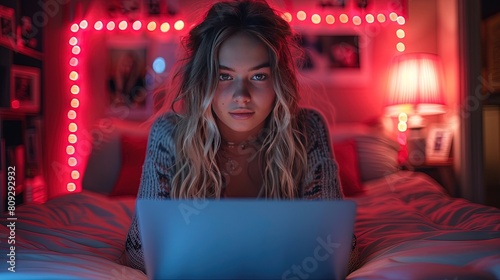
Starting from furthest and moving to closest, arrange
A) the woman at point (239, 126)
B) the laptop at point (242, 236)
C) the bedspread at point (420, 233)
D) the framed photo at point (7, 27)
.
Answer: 1. the framed photo at point (7, 27)
2. the woman at point (239, 126)
3. the bedspread at point (420, 233)
4. the laptop at point (242, 236)

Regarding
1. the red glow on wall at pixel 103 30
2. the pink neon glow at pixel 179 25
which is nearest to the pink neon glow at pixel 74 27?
the red glow on wall at pixel 103 30

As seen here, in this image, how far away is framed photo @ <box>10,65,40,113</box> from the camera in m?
2.90

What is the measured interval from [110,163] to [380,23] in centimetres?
198

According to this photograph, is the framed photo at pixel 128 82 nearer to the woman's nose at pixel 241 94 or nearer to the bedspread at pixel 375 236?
the bedspread at pixel 375 236

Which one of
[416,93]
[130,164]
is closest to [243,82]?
[130,164]

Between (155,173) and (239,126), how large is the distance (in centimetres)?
27

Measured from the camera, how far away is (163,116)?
5.24 feet

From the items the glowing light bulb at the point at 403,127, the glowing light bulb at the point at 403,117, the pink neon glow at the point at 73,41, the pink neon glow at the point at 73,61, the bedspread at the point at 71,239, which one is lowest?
the bedspread at the point at 71,239

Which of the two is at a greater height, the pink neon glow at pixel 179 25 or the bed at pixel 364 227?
the pink neon glow at pixel 179 25

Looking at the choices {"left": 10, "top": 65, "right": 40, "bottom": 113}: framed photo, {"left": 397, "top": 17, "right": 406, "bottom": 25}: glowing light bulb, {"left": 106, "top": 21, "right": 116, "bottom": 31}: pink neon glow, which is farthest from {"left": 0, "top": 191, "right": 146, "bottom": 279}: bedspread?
{"left": 397, "top": 17, "right": 406, "bottom": 25}: glowing light bulb

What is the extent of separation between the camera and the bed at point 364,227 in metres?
1.05

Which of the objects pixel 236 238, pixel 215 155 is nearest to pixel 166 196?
pixel 215 155

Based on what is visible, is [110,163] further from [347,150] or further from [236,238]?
[236,238]

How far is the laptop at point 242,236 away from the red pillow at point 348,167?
1792mm
